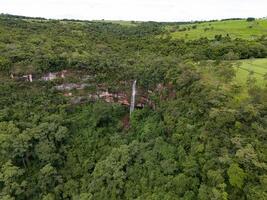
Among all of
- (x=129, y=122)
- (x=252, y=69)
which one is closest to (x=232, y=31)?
(x=252, y=69)

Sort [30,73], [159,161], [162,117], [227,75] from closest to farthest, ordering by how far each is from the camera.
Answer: [159,161] < [227,75] < [162,117] < [30,73]

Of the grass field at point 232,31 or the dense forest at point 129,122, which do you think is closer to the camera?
the dense forest at point 129,122

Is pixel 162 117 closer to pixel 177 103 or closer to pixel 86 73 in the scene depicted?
pixel 177 103

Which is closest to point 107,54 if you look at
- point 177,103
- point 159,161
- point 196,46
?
point 196,46

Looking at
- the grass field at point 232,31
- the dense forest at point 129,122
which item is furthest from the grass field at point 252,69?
the grass field at point 232,31

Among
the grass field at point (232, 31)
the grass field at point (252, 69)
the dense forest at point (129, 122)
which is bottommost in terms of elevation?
the dense forest at point (129, 122)

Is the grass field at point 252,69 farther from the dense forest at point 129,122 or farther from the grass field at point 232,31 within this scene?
the grass field at point 232,31

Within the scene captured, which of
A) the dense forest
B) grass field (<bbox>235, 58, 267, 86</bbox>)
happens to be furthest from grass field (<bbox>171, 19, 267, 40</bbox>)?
grass field (<bbox>235, 58, 267, 86</bbox>)
